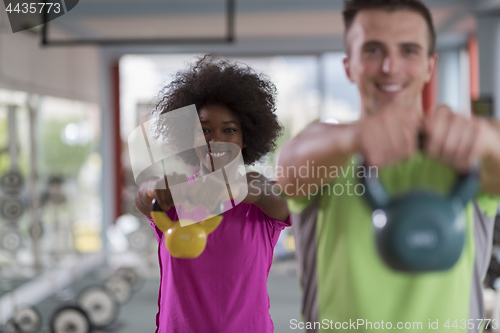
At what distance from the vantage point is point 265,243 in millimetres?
1229

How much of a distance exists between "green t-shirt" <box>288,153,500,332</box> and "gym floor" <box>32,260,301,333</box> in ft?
9.55

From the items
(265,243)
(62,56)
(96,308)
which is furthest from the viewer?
(62,56)

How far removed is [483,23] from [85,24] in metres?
3.92

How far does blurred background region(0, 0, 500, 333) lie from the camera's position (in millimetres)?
3701

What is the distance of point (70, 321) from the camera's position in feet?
9.83

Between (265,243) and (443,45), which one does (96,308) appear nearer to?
(265,243)

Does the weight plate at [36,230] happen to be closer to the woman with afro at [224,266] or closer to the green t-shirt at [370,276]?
the woman with afro at [224,266]

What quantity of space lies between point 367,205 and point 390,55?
7.7 inches

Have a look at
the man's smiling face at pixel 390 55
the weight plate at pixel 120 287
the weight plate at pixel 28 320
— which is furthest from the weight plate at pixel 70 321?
the man's smiling face at pixel 390 55

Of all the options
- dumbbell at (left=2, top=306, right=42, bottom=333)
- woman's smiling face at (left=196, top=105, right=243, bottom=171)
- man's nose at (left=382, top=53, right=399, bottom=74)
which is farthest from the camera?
dumbbell at (left=2, top=306, right=42, bottom=333)

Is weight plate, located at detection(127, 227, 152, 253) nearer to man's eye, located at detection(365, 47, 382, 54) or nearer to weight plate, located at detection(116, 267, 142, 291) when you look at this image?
weight plate, located at detection(116, 267, 142, 291)

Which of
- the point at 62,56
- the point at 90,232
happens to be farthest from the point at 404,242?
the point at 90,232

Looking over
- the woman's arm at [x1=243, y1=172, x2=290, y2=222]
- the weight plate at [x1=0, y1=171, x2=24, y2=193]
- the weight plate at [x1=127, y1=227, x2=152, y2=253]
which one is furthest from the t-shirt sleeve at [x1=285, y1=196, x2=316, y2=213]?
the weight plate at [x1=127, y1=227, x2=152, y2=253]

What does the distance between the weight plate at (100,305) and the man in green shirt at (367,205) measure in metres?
2.99
